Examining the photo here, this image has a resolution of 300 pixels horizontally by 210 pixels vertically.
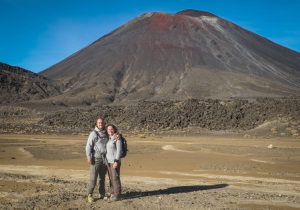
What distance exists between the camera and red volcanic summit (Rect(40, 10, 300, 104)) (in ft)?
244

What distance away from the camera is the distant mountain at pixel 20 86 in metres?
81.4

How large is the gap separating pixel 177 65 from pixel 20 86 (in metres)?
48.3

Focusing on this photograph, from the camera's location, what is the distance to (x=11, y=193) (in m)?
7.25

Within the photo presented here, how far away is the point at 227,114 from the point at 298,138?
38.5ft

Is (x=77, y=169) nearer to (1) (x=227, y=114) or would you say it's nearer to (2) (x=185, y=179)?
(2) (x=185, y=179)

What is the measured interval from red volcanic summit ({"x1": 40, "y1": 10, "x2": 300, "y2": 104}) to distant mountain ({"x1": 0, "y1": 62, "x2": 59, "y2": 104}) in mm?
5585

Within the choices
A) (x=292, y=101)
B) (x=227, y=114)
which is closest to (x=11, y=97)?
(x=227, y=114)

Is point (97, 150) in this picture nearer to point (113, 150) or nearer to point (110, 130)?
point (113, 150)

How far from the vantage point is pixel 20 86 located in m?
86.1

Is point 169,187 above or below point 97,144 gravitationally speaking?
below

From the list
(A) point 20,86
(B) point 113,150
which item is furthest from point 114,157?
(A) point 20,86

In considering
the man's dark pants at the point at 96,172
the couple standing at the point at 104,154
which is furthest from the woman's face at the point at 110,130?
the man's dark pants at the point at 96,172

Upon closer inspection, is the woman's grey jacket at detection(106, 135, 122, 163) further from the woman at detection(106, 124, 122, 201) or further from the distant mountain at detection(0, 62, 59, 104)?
the distant mountain at detection(0, 62, 59, 104)

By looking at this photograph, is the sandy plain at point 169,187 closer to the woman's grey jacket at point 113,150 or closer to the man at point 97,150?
the man at point 97,150
